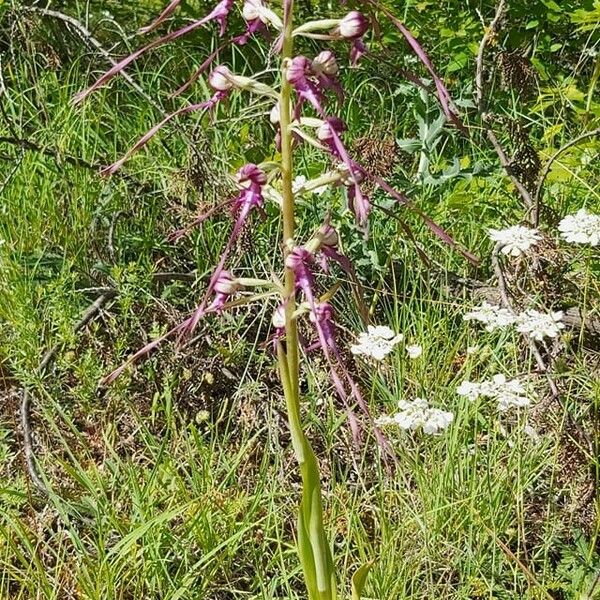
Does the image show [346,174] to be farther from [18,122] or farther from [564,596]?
[18,122]

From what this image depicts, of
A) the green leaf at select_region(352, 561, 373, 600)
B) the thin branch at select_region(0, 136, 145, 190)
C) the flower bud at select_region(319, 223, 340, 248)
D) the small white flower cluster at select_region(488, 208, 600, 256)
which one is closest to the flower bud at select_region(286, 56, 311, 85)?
the flower bud at select_region(319, 223, 340, 248)

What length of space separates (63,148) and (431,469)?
1.63 meters

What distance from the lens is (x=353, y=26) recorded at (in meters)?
1.14

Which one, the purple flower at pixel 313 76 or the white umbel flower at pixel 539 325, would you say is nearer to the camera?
the purple flower at pixel 313 76

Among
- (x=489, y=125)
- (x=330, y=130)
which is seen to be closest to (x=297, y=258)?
(x=330, y=130)

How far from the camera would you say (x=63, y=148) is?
288 cm

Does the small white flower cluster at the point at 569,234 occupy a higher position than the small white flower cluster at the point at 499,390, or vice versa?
the small white flower cluster at the point at 569,234

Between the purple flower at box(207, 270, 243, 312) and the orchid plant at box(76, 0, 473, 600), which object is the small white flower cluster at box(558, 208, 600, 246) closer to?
the orchid plant at box(76, 0, 473, 600)

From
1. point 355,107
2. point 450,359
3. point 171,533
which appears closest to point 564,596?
point 450,359

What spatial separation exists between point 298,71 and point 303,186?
0.19 metres

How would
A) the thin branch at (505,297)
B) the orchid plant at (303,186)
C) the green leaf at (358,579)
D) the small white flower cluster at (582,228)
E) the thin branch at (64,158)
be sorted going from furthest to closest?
the thin branch at (64,158)
the thin branch at (505,297)
the small white flower cluster at (582,228)
the green leaf at (358,579)
the orchid plant at (303,186)

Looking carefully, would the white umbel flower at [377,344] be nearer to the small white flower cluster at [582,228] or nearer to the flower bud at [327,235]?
the small white flower cluster at [582,228]

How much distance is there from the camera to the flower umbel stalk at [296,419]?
1188 millimetres

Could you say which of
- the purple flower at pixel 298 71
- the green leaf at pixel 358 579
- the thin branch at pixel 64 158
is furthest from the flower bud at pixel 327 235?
the thin branch at pixel 64 158
